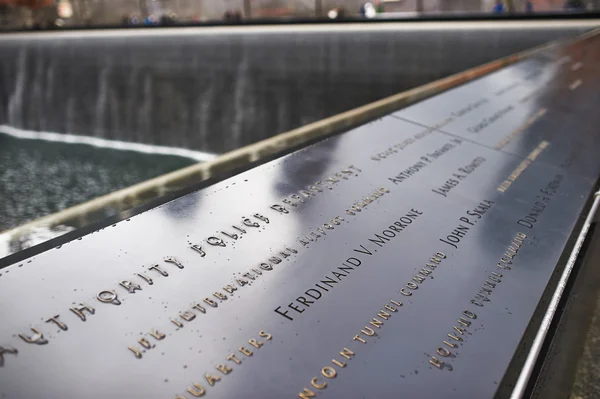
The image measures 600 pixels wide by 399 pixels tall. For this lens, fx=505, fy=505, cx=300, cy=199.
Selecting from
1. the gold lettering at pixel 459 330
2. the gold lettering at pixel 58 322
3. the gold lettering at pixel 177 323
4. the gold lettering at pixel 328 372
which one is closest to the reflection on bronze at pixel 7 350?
the gold lettering at pixel 58 322

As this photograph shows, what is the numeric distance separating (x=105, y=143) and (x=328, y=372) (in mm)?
5874

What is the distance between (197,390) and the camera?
130cm

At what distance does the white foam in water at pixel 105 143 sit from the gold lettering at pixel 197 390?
451 centimetres

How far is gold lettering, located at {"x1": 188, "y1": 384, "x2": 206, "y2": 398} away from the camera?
129cm

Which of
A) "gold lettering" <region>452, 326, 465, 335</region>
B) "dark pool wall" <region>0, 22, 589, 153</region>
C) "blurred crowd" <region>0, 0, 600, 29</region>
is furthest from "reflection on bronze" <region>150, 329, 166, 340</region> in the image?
"blurred crowd" <region>0, 0, 600, 29</region>

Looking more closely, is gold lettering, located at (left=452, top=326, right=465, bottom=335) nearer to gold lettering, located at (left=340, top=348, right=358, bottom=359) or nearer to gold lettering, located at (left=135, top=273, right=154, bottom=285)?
gold lettering, located at (left=340, top=348, right=358, bottom=359)

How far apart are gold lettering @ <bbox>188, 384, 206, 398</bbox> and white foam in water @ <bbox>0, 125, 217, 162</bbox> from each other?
14.8 feet

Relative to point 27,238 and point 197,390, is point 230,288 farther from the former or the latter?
point 27,238

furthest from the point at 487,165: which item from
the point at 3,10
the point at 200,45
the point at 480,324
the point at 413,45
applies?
the point at 3,10

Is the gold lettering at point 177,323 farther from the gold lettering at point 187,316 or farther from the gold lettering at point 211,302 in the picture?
the gold lettering at point 211,302

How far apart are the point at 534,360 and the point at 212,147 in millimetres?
4857

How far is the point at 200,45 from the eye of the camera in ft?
38.7

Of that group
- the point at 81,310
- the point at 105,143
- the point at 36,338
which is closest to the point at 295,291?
the point at 81,310

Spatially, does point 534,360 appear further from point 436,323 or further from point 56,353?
point 56,353
